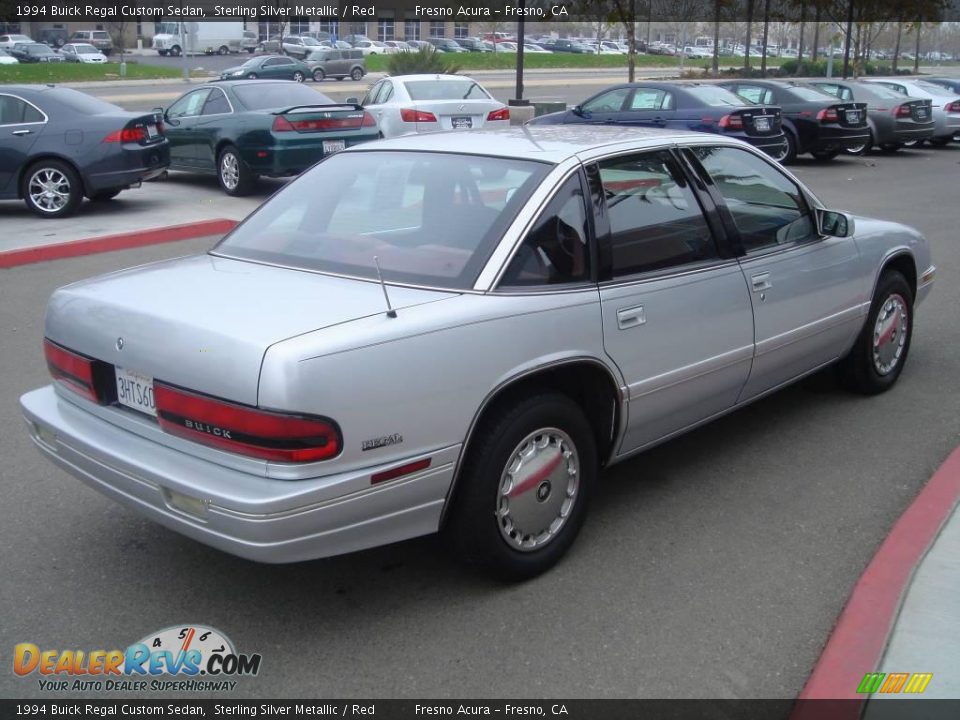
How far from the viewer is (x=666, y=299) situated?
431 cm

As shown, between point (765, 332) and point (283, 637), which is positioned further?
point (765, 332)

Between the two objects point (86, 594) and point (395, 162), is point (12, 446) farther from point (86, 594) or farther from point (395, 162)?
point (395, 162)

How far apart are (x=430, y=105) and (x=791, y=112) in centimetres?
760

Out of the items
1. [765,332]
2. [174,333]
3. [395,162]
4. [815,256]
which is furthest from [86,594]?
[815,256]

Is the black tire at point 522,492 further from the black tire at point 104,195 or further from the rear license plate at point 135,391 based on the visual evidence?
the black tire at point 104,195

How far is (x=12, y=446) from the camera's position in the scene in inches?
209

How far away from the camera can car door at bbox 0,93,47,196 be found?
1175 cm

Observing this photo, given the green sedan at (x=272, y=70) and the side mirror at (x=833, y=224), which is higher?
the green sedan at (x=272, y=70)

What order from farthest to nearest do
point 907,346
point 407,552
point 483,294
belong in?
point 907,346 < point 407,552 < point 483,294

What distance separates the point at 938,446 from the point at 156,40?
71.3 metres

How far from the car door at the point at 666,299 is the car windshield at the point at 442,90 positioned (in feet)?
40.6

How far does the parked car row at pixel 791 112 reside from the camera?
1742cm

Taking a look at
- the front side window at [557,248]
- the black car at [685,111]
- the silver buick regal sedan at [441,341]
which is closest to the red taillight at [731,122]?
the black car at [685,111]

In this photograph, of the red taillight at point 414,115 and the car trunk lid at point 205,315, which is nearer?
the car trunk lid at point 205,315
